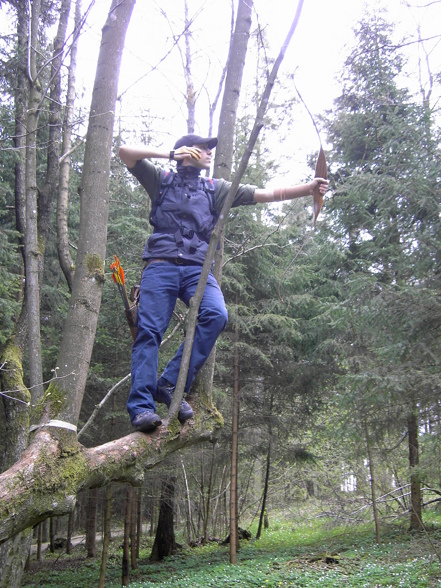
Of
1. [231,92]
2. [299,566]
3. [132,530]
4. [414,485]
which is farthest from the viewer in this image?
[132,530]

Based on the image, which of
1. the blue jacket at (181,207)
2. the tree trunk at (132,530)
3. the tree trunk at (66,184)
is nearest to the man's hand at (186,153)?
the blue jacket at (181,207)

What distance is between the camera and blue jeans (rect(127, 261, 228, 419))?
311 centimetres

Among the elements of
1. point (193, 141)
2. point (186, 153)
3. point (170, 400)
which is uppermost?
point (193, 141)

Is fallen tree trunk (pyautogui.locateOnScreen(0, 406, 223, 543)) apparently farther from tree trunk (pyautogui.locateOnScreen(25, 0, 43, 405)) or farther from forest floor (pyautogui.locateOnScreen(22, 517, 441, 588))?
forest floor (pyautogui.locateOnScreen(22, 517, 441, 588))

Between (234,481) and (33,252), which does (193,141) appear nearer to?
(33,252)

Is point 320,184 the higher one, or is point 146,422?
point 320,184

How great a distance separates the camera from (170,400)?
324 cm

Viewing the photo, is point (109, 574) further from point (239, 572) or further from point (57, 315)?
point (57, 315)

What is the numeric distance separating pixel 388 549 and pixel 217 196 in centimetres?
1060

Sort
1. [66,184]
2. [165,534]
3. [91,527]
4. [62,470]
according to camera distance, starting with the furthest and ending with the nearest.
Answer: [91,527]
[165,534]
[66,184]
[62,470]

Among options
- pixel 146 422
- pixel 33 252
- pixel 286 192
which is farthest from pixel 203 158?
pixel 33 252

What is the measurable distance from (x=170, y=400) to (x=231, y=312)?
9.50 meters

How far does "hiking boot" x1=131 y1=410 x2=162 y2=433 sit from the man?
0.06m

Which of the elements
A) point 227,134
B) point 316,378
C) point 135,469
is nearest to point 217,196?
point 227,134
